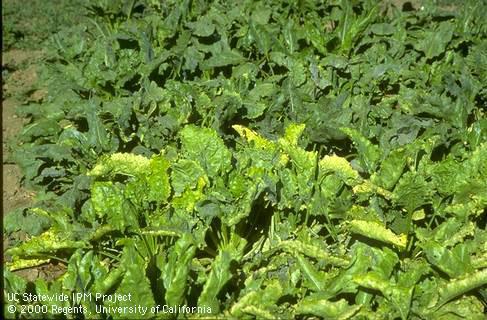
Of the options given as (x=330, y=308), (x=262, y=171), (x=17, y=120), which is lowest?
(x=17, y=120)

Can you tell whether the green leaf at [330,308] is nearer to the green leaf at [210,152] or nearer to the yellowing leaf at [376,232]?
the yellowing leaf at [376,232]

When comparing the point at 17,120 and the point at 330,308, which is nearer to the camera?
the point at 330,308

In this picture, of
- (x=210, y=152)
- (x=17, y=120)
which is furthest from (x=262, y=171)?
(x=17, y=120)

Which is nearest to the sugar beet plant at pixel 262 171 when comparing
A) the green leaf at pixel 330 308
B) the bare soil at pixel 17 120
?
the green leaf at pixel 330 308

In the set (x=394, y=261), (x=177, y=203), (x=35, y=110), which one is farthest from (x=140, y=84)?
→ (x=394, y=261)

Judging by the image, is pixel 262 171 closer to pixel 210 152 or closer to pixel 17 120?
pixel 210 152

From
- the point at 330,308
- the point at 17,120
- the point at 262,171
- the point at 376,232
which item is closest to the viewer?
Answer: the point at 330,308

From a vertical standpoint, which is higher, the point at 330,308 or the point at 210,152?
the point at 210,152

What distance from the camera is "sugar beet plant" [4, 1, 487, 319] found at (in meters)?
2.65

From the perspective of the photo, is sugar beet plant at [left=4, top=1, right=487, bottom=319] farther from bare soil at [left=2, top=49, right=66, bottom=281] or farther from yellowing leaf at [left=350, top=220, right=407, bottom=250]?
bare soil at [left=2, top=49, right=66, bottom=281]

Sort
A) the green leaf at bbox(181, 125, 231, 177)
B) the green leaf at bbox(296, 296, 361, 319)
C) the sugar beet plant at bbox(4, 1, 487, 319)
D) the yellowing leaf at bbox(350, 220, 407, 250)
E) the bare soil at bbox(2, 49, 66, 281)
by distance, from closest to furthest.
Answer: the green leaf at bbox(296, 296, 361, 319) < the sugar beet plant at bbox(4, 1, 487, 319) < the yellowing leaf at bbox(350, 220, 407, 250) < the green leaf at bbox(181, 125, 231, 177) < the bare soil at bbox(2, 49, 66, 281)

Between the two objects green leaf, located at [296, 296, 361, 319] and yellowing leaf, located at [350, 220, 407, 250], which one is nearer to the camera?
green leaf, located at [296, 296, 361, 319]

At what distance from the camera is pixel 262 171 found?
10.1 ft

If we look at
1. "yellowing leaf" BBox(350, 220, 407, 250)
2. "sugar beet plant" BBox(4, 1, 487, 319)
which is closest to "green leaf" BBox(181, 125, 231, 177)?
"sugar beet plant" BBox(4, 1, 487, 319)
